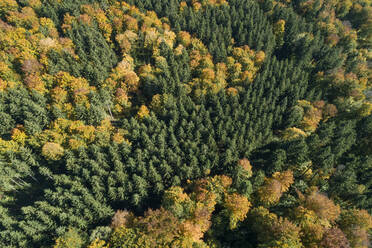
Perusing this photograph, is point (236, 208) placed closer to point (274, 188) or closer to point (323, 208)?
point (274, 188)

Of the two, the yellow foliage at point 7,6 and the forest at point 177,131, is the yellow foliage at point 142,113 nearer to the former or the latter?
the forest at point 177,131

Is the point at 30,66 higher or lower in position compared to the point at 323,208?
higher

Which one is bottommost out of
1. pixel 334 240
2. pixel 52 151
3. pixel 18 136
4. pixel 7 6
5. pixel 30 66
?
pixel 52 151

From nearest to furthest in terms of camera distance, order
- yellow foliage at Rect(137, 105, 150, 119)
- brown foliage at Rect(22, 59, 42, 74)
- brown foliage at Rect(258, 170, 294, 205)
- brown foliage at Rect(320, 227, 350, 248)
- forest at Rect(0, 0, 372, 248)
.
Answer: brown foliage at Rect(320, 227, 350, 248), forest at Rect(0, 0, 372, 248), brown foliage at Rect(258, 170, 294, 205), yellow foliage at Rect(137, 105, 150, 119), brown foliage at Rect(22, 59, 42, 74)

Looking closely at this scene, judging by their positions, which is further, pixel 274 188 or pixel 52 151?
pixel 52 151

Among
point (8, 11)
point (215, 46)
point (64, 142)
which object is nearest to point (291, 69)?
point (215, 46)

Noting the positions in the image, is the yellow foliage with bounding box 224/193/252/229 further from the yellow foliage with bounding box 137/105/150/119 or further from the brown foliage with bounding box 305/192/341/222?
the yellow foliage with bounding box 137/105/150/119

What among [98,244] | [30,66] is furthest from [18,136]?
[98,244]

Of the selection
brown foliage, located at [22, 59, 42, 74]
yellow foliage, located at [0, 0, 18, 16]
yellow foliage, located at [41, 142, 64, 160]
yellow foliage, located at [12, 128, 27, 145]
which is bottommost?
yellow foliage, located at [41, 142, 64, 160]

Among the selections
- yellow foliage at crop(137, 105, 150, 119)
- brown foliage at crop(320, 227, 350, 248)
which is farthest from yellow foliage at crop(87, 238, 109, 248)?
brown foliage at crop(320, 227, 350, 248)
